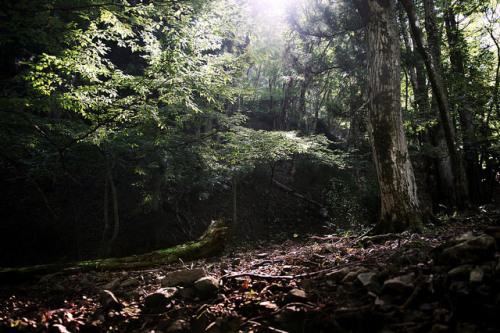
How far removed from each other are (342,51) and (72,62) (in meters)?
9.75

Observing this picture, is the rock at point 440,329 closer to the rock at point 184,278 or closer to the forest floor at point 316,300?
the forest floor at point 316,300

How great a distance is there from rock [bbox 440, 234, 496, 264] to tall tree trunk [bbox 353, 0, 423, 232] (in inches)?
92.7

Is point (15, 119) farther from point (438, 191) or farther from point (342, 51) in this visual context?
point (438, 191)

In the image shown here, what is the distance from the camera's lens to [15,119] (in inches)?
194

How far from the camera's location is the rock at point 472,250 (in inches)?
56.0

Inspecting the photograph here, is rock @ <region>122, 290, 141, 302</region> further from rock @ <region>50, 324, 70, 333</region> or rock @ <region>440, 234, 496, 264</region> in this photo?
rock @ <region>440, 234, 496, 264</region>

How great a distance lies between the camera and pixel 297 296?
1.75 meters

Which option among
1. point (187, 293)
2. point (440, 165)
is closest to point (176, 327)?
point (187, 293)

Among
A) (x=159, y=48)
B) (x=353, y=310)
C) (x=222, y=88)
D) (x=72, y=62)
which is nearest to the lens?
(x=353, y=310)

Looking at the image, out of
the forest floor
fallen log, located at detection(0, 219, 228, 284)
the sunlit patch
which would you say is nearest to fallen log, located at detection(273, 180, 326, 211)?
fallen log, located at detection(0, 219, 228, 284)

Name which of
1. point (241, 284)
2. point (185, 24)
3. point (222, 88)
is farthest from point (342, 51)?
point (241, 284)

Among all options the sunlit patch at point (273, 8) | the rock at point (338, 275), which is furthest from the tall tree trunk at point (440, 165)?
the rock at point (338, 275)

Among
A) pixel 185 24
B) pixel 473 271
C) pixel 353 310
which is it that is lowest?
pixel 353 310

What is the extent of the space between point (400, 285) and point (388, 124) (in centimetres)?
307
